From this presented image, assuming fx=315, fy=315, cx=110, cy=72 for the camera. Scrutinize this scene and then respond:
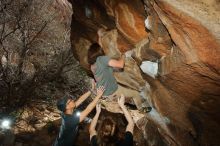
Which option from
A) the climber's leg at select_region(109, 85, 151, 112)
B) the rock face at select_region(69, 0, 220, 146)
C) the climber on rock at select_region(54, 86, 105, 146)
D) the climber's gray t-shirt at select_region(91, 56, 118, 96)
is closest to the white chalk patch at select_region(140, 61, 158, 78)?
the rock face at select_region(69, 0, 220, 146)

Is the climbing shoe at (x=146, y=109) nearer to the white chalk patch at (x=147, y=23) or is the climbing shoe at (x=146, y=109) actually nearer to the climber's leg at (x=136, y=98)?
the climber's leg at (x=136, y=98)

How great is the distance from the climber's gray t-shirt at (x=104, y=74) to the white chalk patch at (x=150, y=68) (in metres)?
0.77

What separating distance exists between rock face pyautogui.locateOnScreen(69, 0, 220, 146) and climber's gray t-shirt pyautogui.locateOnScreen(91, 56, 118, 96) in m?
0.81

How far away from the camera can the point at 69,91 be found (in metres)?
15.1

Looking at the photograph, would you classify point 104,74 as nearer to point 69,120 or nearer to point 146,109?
point 69,120

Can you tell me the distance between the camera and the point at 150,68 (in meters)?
6.05

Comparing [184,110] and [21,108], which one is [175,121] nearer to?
[184,110]

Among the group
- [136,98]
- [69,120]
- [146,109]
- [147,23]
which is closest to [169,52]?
[147,23]

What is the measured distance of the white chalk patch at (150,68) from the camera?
5.84 meters

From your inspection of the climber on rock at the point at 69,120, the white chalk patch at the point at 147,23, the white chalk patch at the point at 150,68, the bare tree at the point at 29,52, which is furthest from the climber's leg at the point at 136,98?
the bare tree at the point at 29,52

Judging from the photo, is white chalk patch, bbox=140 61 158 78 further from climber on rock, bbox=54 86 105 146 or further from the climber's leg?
the climber's leg

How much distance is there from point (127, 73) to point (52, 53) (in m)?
10.1

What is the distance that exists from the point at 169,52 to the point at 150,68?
994 mm

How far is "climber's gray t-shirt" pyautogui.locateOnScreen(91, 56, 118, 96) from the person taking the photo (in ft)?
18.1
